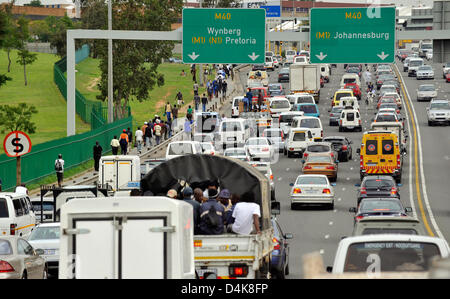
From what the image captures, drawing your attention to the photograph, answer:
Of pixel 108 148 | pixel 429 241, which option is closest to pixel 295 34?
pixel 108 148

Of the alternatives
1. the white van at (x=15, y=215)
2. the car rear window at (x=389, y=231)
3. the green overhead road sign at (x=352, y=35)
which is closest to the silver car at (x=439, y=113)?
the green overhead road sign at (x=352, y=35)

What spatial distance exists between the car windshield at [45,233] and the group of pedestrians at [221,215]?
290 inches

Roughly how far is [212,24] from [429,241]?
99.7 feet

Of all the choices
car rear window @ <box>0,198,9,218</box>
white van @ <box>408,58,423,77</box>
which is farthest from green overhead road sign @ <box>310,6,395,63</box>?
white van @ <box>408,58,423,77</box>

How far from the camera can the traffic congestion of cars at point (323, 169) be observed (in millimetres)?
12227

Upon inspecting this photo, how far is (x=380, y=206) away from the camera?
2822 centimetres

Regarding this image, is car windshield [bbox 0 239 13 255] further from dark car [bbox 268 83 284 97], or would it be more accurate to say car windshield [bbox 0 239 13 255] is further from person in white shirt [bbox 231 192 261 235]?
dark car [bbox 268 83 284 97]

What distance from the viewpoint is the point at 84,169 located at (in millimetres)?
48438

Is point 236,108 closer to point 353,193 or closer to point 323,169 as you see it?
point 323,169

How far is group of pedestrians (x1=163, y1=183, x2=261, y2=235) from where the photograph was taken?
16.3 metres

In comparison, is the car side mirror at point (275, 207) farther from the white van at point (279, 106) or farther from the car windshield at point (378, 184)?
the white van at point (279, 106)

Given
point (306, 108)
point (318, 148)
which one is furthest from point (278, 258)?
point (306, 108)

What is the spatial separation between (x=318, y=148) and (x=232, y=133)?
751cm
